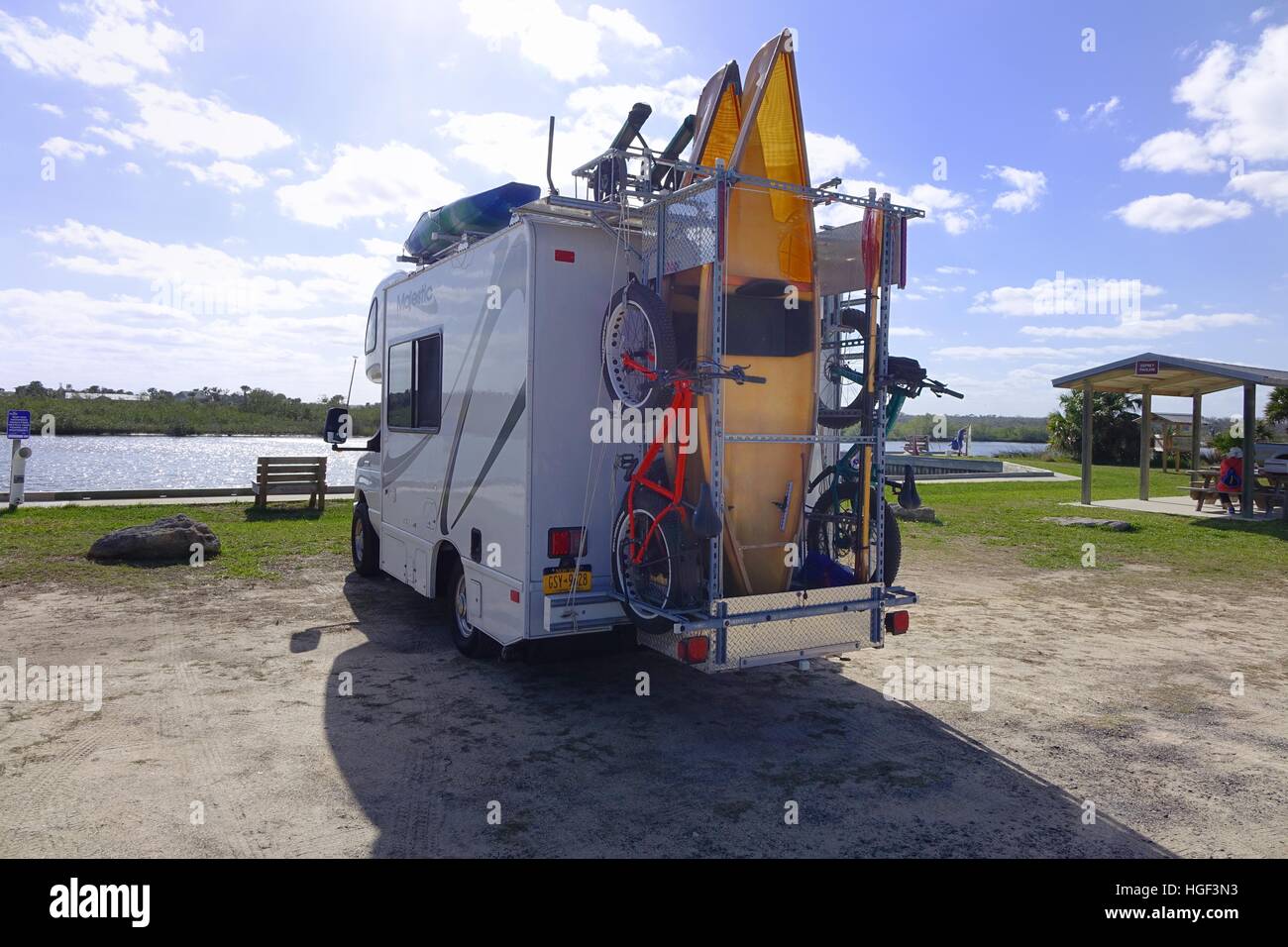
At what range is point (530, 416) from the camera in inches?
214

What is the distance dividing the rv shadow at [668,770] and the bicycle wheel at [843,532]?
3.34 ft

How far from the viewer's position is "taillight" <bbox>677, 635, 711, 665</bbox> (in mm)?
4695

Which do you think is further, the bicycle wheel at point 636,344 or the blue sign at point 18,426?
the blue sign at point 18,426

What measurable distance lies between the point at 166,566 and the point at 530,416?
7034 mm

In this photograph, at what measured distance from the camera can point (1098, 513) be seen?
1717 centimetres

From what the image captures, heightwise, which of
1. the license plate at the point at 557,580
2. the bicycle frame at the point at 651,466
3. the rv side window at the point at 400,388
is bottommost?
the license plate at the point at 557,580

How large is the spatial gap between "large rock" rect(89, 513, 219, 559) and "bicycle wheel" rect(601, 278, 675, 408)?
764 centimetres

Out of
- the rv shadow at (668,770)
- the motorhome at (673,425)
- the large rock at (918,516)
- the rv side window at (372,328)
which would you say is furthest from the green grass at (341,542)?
the motorhome at (673,425)

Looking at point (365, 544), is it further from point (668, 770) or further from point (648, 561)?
point (668, 770)

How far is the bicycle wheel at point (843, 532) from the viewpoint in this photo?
18.5 feet

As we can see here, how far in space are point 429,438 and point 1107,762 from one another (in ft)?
17.6

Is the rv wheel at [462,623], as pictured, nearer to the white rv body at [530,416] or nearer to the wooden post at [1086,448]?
the white rv body at [530,416]

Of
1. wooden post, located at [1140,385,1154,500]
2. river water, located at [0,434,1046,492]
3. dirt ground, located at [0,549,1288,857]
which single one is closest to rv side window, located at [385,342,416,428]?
dirt ground, located at [0,549,1288,857]
